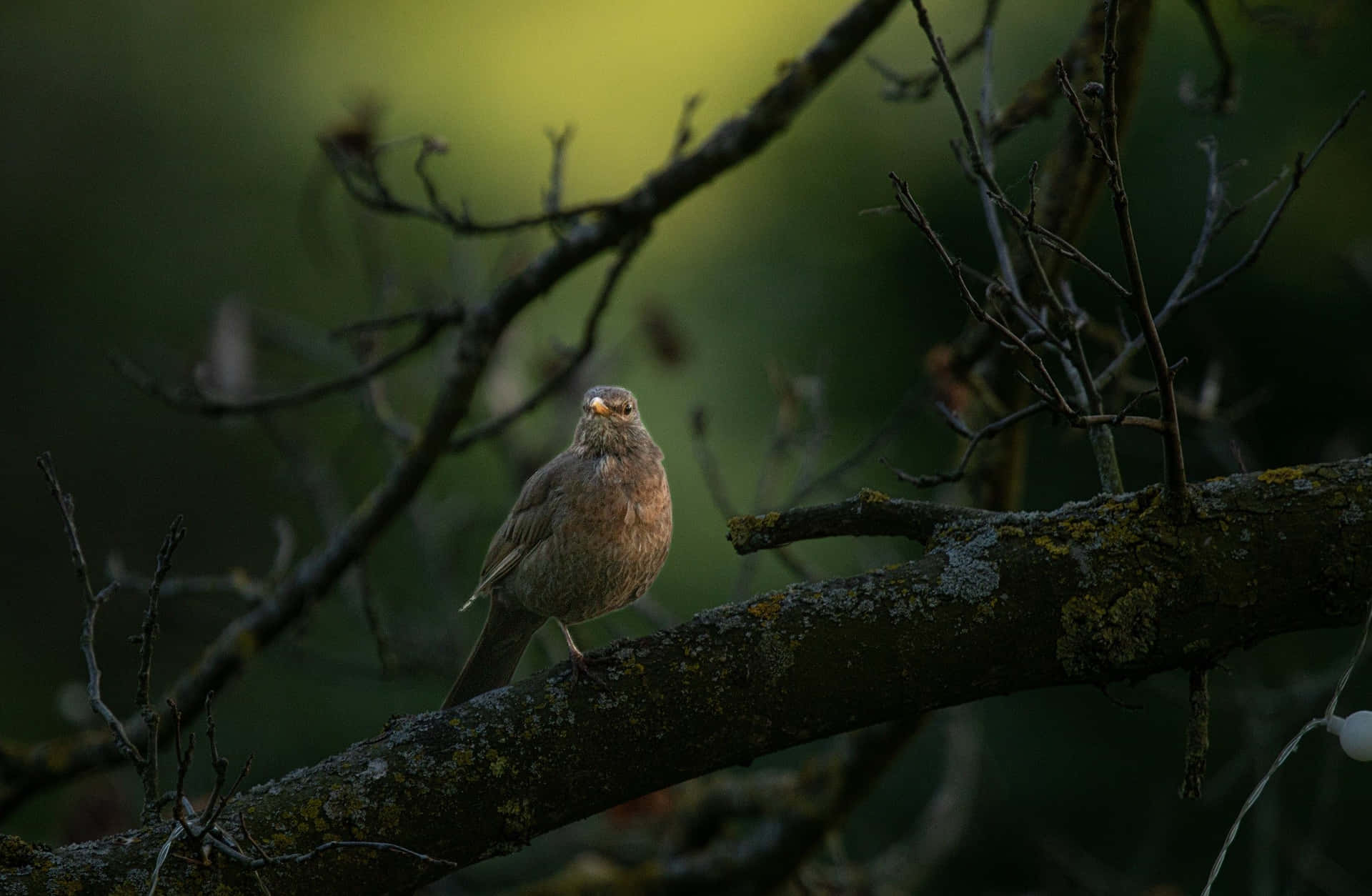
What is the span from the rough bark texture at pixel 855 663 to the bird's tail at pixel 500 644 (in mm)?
1216

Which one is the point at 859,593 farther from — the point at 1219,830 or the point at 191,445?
the point at 191,445

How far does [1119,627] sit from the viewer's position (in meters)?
2.32

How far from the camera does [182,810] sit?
7.01 feet

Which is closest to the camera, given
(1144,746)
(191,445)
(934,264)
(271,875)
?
(271,875)

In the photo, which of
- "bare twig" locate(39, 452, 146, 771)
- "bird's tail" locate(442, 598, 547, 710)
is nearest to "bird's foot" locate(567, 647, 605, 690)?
"bare twig" locate(39, 452, 146, 771)

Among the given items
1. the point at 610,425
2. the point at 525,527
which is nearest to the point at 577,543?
the point at 525,527

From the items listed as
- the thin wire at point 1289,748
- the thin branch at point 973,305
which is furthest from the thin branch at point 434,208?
the thin wire at point 1289,748

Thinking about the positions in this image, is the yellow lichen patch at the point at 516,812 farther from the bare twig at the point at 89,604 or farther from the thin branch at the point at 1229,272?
the thin branch at the point at 1229,272

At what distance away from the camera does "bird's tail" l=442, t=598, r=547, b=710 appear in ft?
12.0

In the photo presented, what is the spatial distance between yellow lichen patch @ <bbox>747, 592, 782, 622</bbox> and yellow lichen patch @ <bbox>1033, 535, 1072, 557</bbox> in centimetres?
53

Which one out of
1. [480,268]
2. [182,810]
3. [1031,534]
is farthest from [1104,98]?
[480,268]

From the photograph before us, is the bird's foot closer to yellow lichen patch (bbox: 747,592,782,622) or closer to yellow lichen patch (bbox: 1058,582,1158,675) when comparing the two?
yellow lichen patch (bbox: 747,592,782,622)

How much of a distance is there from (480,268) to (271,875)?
21.8ft

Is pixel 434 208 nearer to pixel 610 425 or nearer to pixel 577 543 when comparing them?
pixel 610 425
